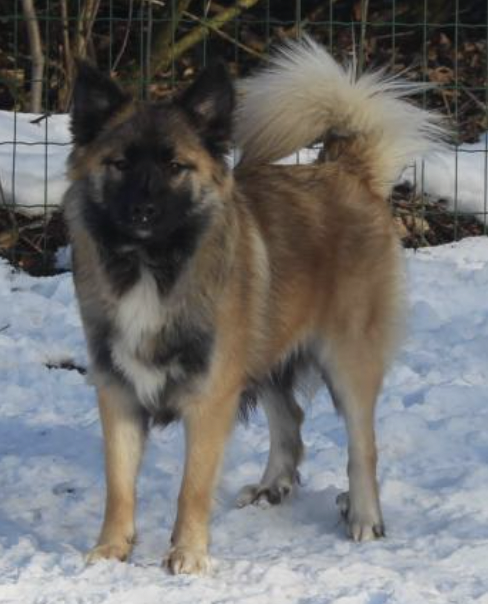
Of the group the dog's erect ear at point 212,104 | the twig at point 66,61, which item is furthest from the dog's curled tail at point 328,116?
the twig at point 66,61

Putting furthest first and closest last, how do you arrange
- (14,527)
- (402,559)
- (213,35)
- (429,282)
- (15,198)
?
1. (213,35)
2. (15,198)
3. (429,282)
4. (14,527)
5. (402,559)

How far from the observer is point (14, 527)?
4551 mm

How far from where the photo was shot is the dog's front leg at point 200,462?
425 cm

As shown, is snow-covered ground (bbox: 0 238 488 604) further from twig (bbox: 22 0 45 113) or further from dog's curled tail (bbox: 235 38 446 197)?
twig (bbox: 22 0 45 113)

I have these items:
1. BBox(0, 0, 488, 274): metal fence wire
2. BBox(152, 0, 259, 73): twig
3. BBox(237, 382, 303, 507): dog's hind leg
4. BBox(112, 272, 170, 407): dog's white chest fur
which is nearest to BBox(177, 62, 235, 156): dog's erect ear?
BBox(112, 272, 170, 407): dog's white chest fur

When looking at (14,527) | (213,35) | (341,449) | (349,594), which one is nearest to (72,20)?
(213,35)

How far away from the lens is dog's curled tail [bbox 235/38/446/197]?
196 inches

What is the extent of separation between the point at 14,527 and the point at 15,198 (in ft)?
12.3

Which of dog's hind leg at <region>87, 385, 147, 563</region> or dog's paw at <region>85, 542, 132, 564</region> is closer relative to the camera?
dog's paw at <region>85, 542, 132, 564</region>

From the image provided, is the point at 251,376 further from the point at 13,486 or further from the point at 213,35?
the point at 213,35

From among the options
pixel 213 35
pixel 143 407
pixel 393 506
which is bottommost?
pixel 393 506

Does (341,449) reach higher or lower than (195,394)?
lower

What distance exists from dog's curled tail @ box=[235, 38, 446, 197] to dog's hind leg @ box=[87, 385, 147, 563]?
115 cm

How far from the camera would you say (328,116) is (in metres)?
5.06
